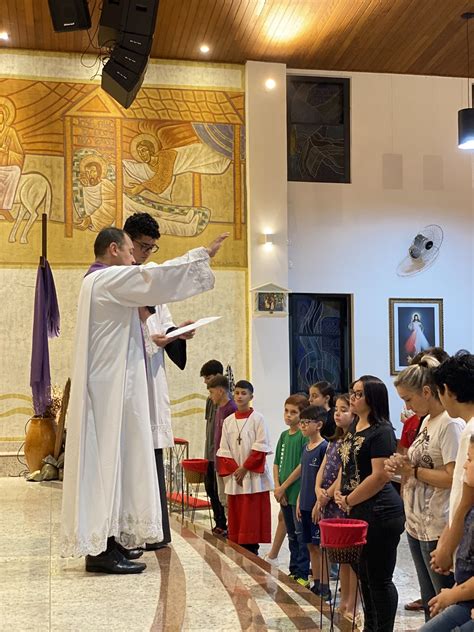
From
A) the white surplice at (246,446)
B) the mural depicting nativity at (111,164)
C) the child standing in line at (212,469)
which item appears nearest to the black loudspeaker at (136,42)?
the child standing in line at (212,469)

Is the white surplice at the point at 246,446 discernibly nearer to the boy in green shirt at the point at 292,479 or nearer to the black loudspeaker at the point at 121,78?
the boy in green shirt at the point at 292,479

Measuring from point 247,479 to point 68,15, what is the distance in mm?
4624

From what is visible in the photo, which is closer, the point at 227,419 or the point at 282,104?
the point at 227,419

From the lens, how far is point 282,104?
1192 cm

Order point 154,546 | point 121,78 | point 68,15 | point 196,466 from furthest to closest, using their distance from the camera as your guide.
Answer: point 121,78, point 68,15, point 196,466, point 154,546

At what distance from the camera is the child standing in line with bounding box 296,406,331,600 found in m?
5.81

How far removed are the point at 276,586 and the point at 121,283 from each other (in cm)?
177

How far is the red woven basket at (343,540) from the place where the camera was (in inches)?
138

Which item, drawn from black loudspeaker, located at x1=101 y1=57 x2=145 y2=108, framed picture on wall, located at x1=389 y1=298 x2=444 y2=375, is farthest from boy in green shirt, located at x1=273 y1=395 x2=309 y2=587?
framed picture on wall, located at x1=389 y1=298 x2=444 y2=375

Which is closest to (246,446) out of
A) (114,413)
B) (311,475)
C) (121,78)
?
(311,475)

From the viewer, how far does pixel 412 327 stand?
40.4 feet

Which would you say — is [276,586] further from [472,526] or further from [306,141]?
[306,141]

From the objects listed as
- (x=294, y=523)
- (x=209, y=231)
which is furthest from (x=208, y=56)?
(x=294, y=523)

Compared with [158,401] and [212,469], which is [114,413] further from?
[212,469]
